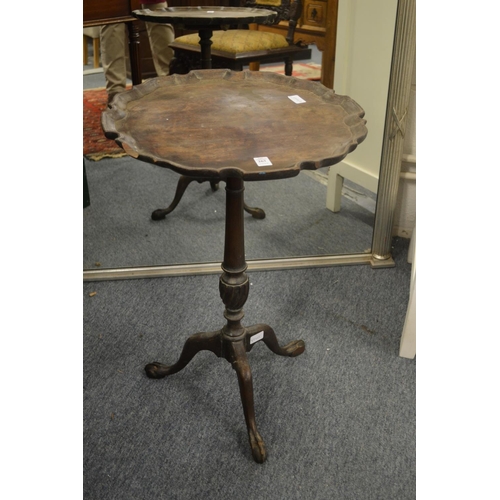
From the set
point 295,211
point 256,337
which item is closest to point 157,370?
point 256,337

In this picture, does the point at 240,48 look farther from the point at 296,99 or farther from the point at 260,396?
the point at 260,396

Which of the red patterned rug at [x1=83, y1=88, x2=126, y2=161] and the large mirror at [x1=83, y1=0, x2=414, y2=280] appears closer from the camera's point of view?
the large mirror at [x1=83, y1=0, x2=414, y2=280]

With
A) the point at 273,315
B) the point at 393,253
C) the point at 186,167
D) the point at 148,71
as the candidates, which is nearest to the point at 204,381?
the point at 273,315

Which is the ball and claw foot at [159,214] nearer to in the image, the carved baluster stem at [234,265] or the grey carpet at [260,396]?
the grey carpet at [260,396]

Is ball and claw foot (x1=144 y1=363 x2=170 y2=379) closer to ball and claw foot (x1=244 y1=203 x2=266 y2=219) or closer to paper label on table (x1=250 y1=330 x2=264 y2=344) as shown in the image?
paper label on table (x1=250 y1=330 x2=264 y2=344)

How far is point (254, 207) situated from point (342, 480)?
146 cm

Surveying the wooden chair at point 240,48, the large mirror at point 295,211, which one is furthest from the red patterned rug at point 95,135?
the wooden chair at point 240,48

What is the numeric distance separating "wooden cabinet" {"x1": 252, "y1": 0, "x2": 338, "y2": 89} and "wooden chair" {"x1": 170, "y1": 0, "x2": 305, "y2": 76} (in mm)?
463

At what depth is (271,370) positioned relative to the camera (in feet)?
5.28

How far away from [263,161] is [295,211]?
150 cm

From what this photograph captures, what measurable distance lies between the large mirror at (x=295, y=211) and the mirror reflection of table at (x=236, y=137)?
1.99ft

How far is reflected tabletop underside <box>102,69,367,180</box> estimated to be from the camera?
1.04 meters

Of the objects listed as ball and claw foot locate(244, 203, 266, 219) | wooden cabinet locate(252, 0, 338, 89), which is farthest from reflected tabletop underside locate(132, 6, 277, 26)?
wooden cabinet locate(252, 0, 338, 89)

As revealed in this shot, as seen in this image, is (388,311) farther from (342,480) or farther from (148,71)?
(148,71)
